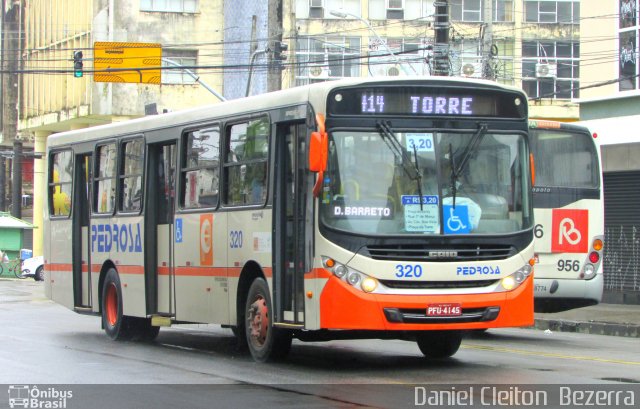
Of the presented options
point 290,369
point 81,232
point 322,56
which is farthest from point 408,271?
point 322,56

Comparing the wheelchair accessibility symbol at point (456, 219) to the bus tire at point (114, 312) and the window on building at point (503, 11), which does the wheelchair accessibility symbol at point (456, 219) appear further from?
the window on building at point (503, 11)

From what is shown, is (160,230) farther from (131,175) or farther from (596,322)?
(596,322)

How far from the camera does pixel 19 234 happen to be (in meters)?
53.7

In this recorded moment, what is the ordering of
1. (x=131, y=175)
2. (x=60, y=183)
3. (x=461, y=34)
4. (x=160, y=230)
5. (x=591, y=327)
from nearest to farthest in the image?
(x=160, y=230) < (x=131, y=175) < (x=60, y=183) < (x=591, y=327) < (x=461, y=34)

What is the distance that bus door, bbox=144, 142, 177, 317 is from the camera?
16.0 m

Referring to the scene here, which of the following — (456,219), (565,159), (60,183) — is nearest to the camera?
(456,219)

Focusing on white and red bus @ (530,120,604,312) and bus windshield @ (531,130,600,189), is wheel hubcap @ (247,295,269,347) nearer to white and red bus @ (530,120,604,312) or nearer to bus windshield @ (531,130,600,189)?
A: white and red bus @ (530,120,604,312)

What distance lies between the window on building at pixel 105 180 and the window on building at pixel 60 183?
1064 mm

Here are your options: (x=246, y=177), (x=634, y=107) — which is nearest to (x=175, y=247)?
(x=246, y=177)

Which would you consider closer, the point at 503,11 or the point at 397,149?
the point at 397,149

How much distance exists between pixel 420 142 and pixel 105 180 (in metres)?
7.01

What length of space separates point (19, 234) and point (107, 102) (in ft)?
24.5

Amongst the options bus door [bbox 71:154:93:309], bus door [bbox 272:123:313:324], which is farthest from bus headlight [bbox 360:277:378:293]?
bus door [bbox 71:154:93:309]

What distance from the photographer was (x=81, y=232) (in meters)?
18.8
